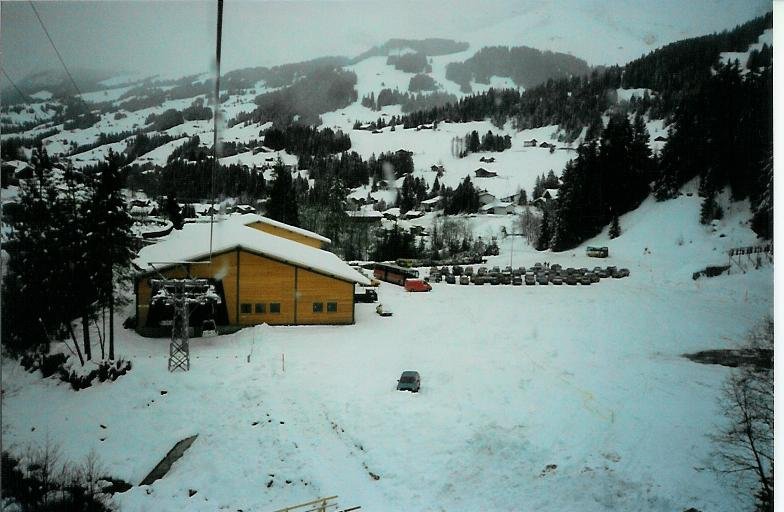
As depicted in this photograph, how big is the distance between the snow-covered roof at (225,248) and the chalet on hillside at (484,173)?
5210 mm

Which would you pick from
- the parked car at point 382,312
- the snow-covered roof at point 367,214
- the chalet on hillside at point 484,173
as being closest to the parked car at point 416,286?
the snow-covered roof at point 367,214

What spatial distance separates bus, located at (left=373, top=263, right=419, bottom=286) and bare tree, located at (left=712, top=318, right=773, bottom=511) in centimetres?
995

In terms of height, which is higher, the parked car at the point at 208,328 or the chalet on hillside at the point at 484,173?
the chalet on hillside at the point at 484,173

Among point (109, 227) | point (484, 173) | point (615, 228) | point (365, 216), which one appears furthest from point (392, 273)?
point (109, 227)

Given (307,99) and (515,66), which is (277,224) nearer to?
(307,99)

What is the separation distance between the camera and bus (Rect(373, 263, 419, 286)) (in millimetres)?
14447

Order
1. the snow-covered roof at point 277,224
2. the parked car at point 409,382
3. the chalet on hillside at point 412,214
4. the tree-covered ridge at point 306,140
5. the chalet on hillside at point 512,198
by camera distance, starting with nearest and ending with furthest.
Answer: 1. the parked car at point 409,382
2. the tree-covered ridge at point 306,140
3. the snow-covered roof at point 277,224
4. the chalet on hillside at point 412,214
5. the chalet on hillside at point 512,198

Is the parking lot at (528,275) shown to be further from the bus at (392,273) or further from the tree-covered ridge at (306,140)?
the tree-covered ridge at (306,140)

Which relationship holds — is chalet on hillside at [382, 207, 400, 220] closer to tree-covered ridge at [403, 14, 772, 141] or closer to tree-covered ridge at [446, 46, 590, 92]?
tree-covered ridge at [403, 14, 772, 141]

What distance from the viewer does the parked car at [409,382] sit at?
5289 millimetres

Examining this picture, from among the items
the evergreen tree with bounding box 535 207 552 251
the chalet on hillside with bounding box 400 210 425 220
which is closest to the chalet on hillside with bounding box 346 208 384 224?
the chalet on hillside with bounding box 400 210 425 220

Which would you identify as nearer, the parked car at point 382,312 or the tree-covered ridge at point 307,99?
the tree-covered ridge at point 307,99

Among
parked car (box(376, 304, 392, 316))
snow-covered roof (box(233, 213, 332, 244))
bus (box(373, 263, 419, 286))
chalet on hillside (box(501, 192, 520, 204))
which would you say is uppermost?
chalet on hillside (box(501, 192, 520, 204))

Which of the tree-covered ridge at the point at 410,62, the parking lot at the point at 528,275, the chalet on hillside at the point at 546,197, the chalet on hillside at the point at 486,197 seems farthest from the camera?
the chalet on hillside at the point at 546,197
